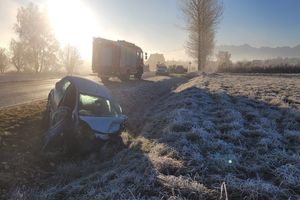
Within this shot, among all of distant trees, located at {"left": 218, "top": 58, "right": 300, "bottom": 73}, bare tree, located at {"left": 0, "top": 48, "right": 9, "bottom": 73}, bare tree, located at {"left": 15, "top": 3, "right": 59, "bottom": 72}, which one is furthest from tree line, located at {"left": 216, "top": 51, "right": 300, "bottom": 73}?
bare tree, located at {"left": 0, "top": 48, "right": 9, "bottom": 73}

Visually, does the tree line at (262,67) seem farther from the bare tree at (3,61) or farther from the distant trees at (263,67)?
the bare tree at (3,61)

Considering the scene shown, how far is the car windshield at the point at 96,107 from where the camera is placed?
1006 centimetres

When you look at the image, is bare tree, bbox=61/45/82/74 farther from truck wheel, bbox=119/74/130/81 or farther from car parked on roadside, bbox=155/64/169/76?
truck wheel, bbox=119/74/130/81

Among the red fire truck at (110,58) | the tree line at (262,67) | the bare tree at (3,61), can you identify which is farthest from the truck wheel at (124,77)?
the bare tree at (3,61)

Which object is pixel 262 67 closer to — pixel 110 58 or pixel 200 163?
pixel 110 58

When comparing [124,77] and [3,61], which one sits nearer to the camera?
[124,77]

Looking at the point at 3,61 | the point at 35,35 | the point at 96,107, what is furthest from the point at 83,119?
the point at 3,61

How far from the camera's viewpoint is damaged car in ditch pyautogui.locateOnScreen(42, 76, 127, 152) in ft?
30.9

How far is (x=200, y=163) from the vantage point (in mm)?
6691

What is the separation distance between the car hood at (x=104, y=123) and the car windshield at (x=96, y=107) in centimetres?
23

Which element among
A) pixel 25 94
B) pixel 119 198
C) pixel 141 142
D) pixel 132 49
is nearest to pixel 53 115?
pixel 141 142

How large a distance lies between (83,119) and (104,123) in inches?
23.1

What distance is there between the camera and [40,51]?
59.6 meters

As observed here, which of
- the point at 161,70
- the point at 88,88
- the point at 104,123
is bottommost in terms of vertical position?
the point at 104,123
